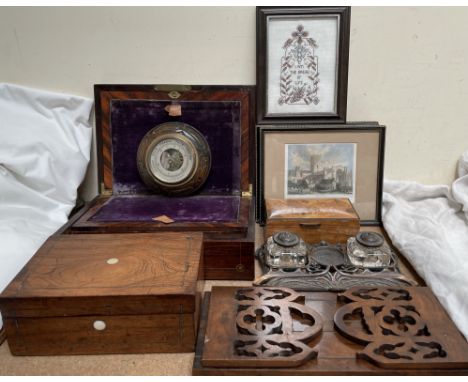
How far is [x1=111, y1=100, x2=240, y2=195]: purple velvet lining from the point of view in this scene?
138 centimetres

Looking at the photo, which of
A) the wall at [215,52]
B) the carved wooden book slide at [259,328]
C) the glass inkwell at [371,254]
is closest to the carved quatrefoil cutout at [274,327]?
the carved wooden book slide at [259,328]

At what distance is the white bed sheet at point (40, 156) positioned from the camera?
1303 millimetres

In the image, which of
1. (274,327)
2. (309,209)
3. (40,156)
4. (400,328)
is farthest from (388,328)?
(40,156)

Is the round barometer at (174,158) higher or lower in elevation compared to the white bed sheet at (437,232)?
higher

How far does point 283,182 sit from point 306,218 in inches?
8.6

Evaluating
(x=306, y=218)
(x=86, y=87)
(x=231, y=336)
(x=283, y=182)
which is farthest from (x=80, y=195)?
(x=231, y=336)

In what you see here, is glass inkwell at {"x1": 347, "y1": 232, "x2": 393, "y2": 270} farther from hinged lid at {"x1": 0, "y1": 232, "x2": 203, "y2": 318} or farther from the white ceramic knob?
the white ceramic knob

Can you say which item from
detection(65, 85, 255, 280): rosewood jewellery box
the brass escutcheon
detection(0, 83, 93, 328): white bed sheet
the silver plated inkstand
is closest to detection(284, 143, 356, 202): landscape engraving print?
detection(65, 85, 255, 280): rosewood jewellery box

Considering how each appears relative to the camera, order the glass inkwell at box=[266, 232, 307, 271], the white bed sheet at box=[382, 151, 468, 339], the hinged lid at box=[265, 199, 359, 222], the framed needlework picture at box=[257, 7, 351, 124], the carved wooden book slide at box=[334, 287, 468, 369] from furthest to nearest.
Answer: the framed needlework picture at box=[257, 7, 351, 124], the hinged lid at box=[265, 199, 359, 222], the glass inkwell at box=[266, 232, 307, 271], the white bed sheet at box=[382, 151, 468, 339], the carved wooden book slide at box=[334, 287, 468, 369]

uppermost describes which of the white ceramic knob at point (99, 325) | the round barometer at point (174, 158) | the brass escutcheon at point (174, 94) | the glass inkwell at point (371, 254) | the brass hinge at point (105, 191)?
the brass escutcheon at point (174, 94)

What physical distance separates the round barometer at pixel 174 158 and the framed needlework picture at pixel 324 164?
186mm

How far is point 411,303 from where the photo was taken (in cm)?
95

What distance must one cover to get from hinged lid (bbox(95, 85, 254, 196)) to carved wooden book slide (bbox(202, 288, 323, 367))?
0.49 meters

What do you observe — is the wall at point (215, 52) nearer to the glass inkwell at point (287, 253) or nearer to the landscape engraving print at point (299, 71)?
the landscape engraving print at point (299, 71)
